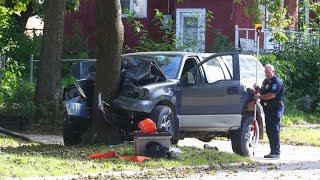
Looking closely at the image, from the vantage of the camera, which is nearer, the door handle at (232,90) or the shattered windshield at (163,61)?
the shattered windshield at (163,61)

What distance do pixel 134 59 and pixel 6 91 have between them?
6548 mm

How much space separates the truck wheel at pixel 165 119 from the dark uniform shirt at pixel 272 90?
6.50ft

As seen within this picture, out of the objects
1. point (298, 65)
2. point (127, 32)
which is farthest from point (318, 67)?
point (127, 32)

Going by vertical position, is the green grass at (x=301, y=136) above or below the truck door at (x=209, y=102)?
below

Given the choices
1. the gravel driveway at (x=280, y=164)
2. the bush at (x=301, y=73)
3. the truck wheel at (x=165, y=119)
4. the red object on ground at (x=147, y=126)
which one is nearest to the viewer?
the gravel driveway at (x=280, y=164)

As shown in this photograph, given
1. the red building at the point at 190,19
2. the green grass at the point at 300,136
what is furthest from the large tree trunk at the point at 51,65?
the red building at the point at 190,19

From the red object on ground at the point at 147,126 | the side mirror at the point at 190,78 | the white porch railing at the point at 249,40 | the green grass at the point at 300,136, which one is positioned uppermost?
the white porch railing at the point at 249,40

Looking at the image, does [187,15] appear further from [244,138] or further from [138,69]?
[138,69]

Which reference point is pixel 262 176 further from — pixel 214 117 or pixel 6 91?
pixel 6 91

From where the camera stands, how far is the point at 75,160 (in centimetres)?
1240

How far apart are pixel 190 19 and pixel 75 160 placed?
17250 mm

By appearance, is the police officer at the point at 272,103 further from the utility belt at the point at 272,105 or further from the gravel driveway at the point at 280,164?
the gravel driveway at the point at 280,164

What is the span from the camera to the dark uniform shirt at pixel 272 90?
49.8 ft

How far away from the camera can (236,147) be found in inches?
603
